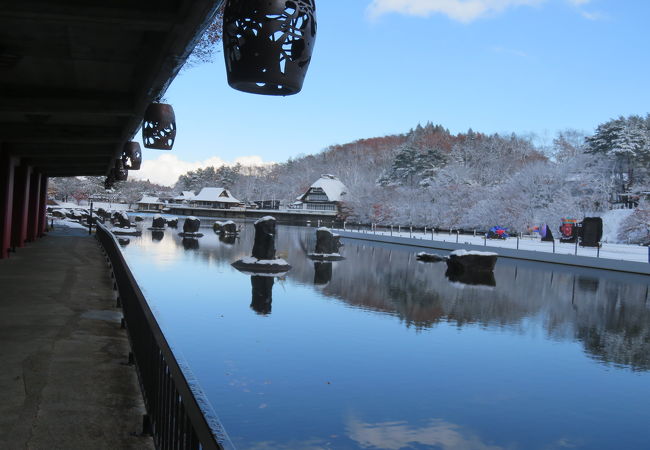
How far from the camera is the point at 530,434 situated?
748cm

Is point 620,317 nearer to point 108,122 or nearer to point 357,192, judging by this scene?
point 108,122

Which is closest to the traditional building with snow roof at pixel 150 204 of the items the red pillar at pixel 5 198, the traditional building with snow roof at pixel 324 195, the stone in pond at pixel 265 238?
the traditional building with snow roof at pixel 324 195

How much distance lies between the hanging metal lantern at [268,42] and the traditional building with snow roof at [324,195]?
9105 cm

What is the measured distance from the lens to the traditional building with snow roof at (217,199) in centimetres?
11228

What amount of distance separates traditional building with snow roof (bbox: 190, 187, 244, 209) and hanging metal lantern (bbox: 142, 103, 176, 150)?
108199mm

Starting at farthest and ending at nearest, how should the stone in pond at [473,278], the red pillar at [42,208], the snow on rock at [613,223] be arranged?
the snow on rock at [613,223], the red pillar at [42,208], the stone in pond at [473,278]

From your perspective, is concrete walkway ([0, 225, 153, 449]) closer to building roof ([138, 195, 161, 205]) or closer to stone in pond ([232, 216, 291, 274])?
stone in pond ([232, 216, 291, 274])

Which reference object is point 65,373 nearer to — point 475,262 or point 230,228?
point 475,262

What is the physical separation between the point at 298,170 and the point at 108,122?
437 feet

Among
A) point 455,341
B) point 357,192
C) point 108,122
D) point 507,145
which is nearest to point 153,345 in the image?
point 108,122

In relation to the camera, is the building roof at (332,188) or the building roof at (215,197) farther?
the building roof at (215,197)

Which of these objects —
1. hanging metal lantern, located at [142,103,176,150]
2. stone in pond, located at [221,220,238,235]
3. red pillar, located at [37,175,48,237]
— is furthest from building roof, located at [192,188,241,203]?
hanging metal lantern, located at [142,103,176,150]

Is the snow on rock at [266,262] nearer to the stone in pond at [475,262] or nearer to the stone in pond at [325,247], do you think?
the stone in pond at [325,247]

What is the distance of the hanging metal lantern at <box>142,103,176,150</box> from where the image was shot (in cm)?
449
